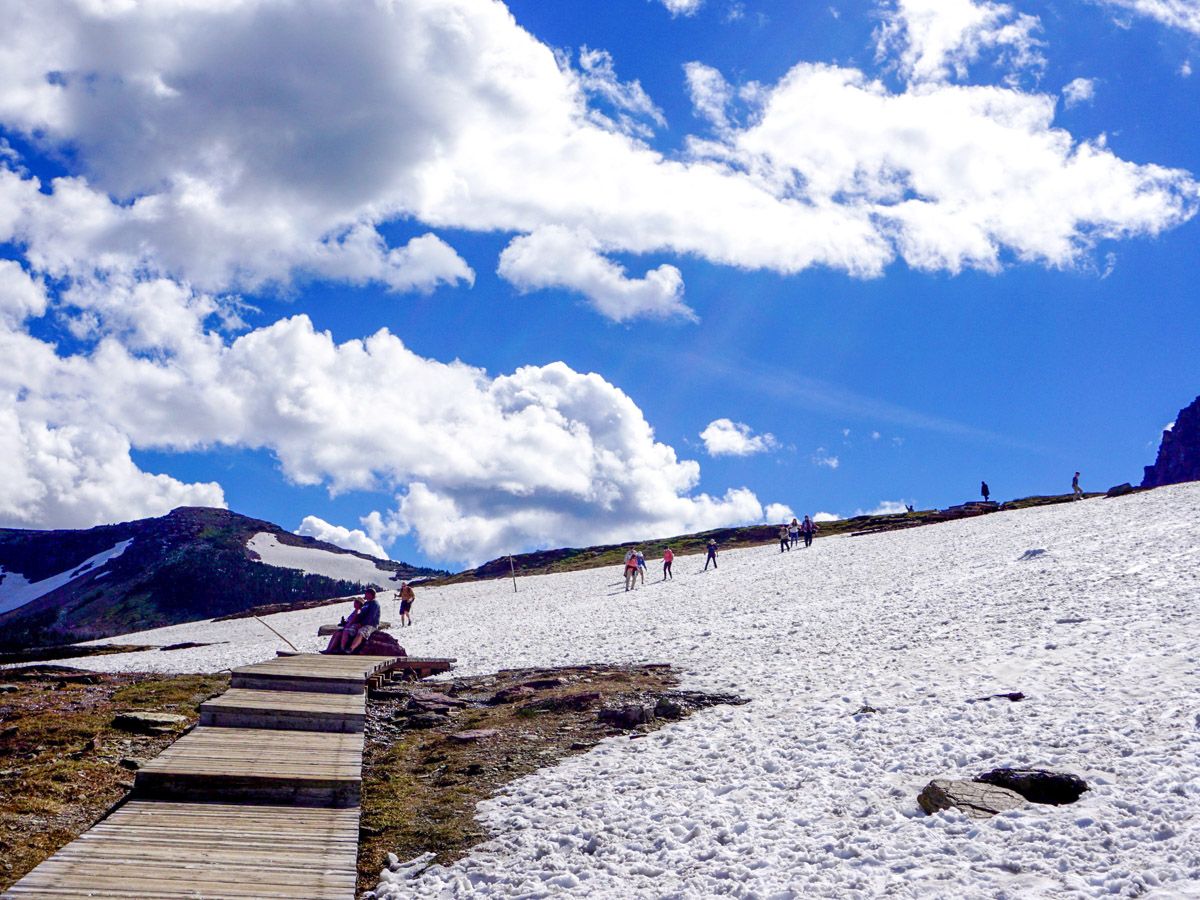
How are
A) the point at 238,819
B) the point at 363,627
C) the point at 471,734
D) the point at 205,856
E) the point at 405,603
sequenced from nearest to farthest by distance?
the point at 205,856 → the point at 238,819 → the point at 471,734 → the point at 363,627 → the point at 405,603

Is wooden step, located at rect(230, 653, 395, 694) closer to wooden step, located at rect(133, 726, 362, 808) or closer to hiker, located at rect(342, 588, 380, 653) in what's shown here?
wooden step, located at rect(133, 726, 362, 808)

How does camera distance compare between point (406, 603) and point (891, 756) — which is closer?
point (891, 756)

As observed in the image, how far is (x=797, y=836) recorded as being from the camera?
32.9 ft

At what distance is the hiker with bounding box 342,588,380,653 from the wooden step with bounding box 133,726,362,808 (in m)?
12.2

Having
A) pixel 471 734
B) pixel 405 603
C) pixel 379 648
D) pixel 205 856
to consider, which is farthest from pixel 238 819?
pixel 405 603

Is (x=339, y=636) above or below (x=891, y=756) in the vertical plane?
above

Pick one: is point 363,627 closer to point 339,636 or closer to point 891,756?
point 339,636

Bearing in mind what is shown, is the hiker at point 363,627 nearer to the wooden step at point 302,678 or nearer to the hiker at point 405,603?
the wooden step at point 302,678

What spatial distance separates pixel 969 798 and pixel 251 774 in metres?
9.08

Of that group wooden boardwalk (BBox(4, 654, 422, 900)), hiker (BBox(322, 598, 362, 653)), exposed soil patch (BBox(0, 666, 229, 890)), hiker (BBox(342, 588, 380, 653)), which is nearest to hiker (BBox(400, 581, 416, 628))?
hiker (BBox(322, 598, 362, 653))

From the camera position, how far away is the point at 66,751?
15.7 meters

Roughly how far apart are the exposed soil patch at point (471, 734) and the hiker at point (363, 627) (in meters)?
3.92

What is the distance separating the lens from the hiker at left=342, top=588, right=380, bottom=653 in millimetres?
25328

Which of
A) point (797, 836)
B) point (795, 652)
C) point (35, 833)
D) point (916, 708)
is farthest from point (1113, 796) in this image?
point (35, 833)
